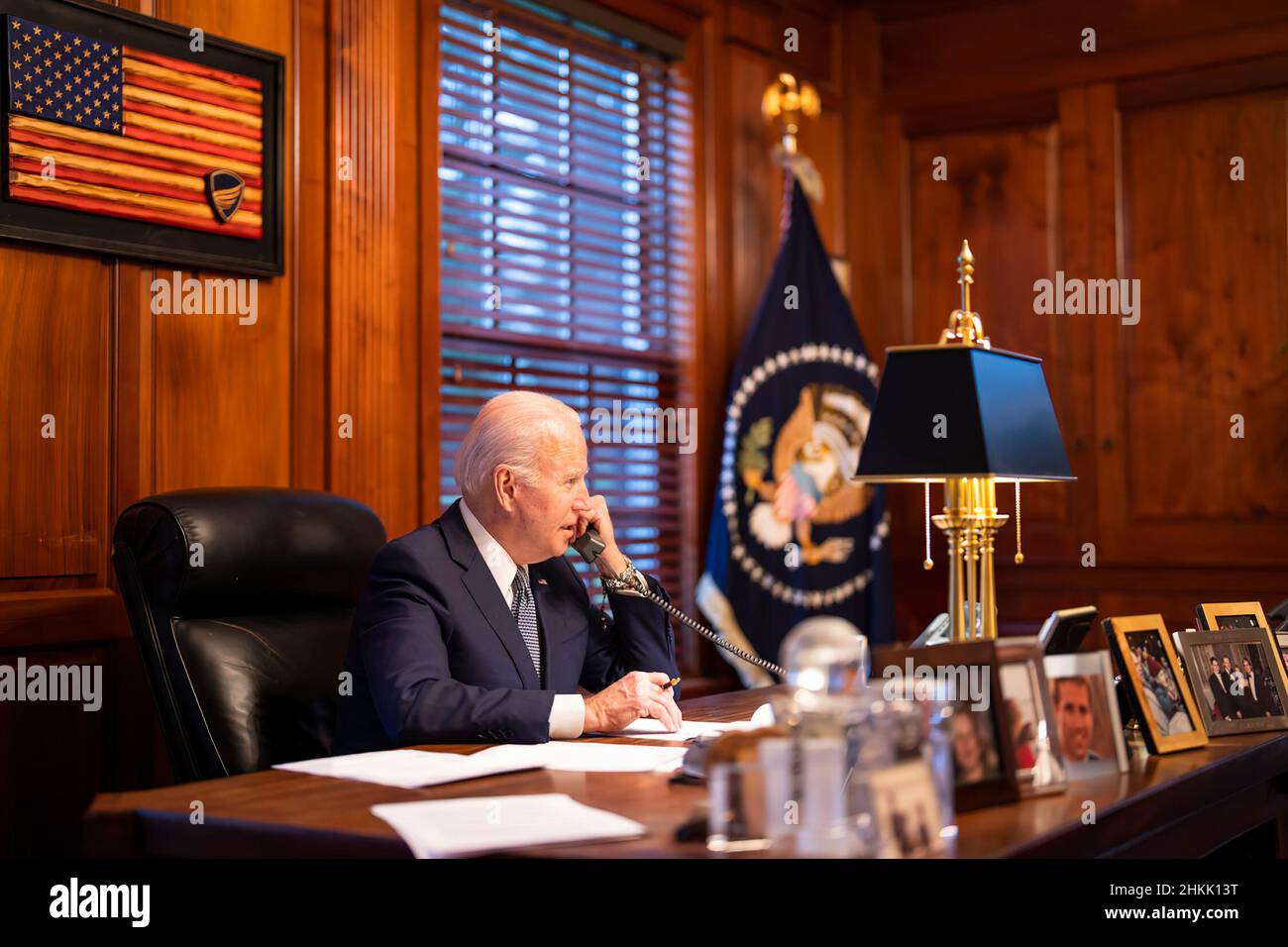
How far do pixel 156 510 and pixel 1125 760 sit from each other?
147 cm

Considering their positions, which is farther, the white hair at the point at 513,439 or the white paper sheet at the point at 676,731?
the white hair at the point at 513,439

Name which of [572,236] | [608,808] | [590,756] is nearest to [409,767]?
[590,756]

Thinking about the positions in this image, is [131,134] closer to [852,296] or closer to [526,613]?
[526,613]

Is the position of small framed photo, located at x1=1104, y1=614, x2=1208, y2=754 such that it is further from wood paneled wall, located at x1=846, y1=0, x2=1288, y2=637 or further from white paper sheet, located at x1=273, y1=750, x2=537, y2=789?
wood paneled wall, located at x1=846, y1=0, x2=1288, y2=637

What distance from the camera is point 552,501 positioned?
7.54ft

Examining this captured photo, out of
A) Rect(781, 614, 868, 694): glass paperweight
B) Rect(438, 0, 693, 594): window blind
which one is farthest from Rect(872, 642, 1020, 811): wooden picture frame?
Rect(438, 0, 693, 594): window blind

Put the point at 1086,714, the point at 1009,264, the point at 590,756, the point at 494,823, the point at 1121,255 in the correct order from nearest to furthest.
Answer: the point at 494,823 < the point at 1086,714 < the point at 590,756 < the point at 1121,255 < the point at 1009,264

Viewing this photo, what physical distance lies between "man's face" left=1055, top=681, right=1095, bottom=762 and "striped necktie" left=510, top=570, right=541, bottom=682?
921 mm

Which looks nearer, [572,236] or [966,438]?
[966,438]

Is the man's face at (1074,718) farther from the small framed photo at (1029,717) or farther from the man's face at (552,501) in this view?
the man's face at (552,501)

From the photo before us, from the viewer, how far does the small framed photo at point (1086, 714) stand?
165cm

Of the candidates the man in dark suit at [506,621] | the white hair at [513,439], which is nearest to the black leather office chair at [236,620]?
the man in dark suit at [506,621]

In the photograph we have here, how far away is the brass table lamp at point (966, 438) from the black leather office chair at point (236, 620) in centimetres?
97

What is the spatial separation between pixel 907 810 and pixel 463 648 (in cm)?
104
